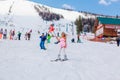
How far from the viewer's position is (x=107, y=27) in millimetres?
77875

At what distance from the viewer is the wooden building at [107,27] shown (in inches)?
2965

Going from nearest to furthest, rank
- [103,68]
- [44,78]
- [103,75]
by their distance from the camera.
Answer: [44,78]
[103,75]
[103,68]

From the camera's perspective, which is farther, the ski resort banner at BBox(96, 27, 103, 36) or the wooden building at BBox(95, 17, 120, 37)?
the ski resort banner at BBox(96, 27, 103, 36)

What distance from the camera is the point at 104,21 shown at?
80.3 metres

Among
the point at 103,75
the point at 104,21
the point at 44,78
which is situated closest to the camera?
the point at 44,78

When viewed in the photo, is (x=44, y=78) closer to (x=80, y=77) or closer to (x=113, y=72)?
(x=80, y=77)

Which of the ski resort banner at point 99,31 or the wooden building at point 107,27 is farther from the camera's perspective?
the ski resort banner at point 99,31

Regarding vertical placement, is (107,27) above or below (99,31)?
above

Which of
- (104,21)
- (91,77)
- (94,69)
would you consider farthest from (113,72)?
(104,21)

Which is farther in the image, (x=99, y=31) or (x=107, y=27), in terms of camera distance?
(x=99, y=31)

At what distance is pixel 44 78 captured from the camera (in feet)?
47.6

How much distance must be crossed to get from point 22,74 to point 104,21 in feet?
219

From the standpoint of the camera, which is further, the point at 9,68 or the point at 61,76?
the point at 9,68

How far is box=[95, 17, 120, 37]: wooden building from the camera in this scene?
75312mm
